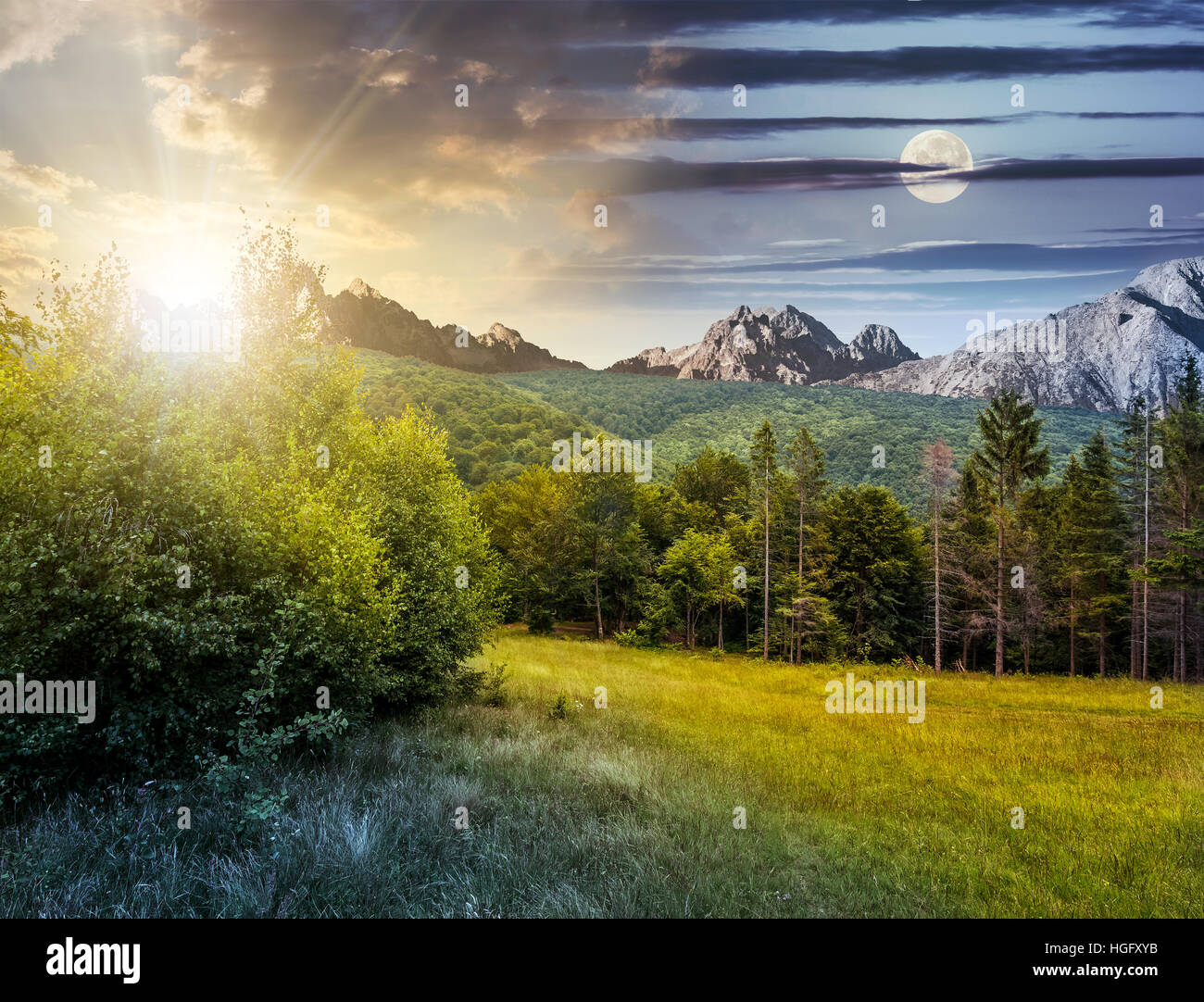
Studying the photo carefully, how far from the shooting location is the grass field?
555cm

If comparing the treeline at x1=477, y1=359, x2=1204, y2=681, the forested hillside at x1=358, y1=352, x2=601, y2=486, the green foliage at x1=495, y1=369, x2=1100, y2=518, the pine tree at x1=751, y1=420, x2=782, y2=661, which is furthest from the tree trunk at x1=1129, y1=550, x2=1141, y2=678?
the forested hillside at x1=358, y1=352, x2=601, y2=486

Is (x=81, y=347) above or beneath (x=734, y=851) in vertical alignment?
above

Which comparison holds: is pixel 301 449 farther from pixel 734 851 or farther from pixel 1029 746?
pixel 1029 746

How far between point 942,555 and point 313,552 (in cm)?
3905

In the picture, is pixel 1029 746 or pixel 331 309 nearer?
pixel 1029 746

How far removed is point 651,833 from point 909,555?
5370 centimetres

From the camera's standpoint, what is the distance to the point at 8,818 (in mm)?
6805

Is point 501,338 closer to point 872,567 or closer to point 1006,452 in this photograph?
point 872,567

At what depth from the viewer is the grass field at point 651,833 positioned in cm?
555

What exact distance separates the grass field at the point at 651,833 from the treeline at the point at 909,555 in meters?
25.7

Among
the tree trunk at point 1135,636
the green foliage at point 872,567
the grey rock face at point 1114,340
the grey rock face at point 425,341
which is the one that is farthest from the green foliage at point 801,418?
the tree trunk at point 1135,636

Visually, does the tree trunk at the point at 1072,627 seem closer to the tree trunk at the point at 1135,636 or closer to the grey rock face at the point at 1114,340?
the tree trunk at the point at 1135,636
